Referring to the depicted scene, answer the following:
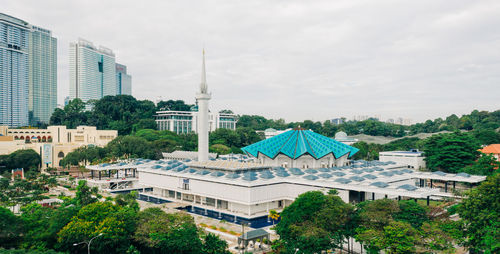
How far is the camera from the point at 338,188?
39.5 m

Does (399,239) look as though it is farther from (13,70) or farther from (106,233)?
(13,70)

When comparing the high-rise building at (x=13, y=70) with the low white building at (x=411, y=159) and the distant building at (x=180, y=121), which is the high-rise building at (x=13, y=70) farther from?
the low white building at (x=411, y=159)

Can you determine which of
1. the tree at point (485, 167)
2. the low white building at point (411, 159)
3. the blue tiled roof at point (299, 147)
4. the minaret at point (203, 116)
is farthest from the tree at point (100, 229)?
the low white building at point (411, 159)

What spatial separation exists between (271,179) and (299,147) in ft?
42.1

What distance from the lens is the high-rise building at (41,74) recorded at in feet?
402

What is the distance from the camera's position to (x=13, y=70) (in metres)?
102

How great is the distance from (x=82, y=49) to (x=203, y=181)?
126m

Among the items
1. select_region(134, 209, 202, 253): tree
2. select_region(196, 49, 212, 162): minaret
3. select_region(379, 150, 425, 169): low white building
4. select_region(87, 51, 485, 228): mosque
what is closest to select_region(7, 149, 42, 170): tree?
select_region(87, 51, 485, 228): mosque

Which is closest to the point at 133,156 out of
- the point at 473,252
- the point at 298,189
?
the point at 298,189

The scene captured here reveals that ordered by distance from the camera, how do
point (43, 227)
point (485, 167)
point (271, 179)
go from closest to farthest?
Answer: point (43, 227)
point (271, 179)
point (485, 167)

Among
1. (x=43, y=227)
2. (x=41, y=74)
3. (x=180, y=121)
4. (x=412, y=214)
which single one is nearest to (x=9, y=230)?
(x=43, y=227)

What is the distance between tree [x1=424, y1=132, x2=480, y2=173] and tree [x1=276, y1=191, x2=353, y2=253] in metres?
41.9

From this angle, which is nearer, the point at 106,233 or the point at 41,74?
the point at 106,233

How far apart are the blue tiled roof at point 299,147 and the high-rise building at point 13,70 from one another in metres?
84.5
